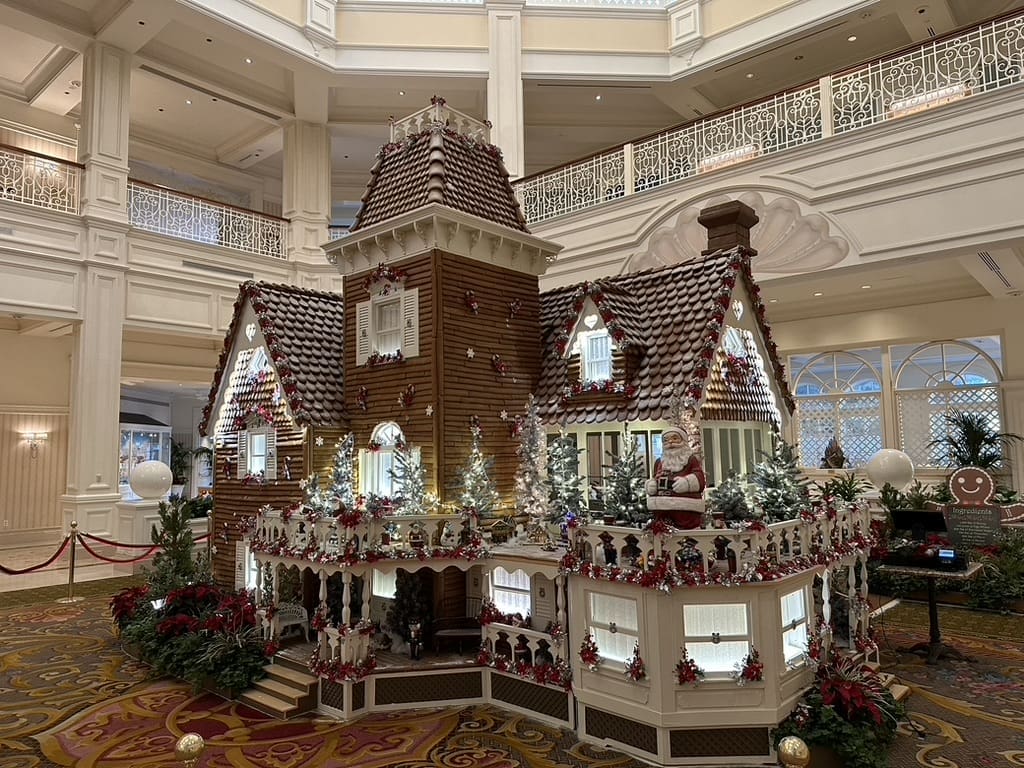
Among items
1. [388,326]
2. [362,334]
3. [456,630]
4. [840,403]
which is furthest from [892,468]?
[840,403]

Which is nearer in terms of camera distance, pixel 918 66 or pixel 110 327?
pixel 918 66

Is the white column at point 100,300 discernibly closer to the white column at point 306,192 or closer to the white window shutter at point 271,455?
the white column at point 306,192

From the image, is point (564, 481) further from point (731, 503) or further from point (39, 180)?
point (39, 180)

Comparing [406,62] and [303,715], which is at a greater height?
[406,62]

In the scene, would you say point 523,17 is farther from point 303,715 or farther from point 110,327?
point 303,715

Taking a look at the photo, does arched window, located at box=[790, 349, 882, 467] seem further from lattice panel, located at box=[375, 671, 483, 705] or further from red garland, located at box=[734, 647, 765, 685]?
lattice panel, located at box=[375, 671, 483, 705]

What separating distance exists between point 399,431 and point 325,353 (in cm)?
206

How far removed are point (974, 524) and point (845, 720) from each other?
311 inches

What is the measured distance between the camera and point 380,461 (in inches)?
365

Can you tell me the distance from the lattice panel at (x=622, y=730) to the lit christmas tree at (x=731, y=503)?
2.05 metres

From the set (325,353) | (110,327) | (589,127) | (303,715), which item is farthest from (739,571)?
(589,127)

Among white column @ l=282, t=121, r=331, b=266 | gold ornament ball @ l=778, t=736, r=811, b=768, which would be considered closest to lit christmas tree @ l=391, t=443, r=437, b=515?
gold ornament ball @ l=778, t=736, r=811, b=768

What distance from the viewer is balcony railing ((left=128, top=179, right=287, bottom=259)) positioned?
1617 cm

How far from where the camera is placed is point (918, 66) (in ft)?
36.1
